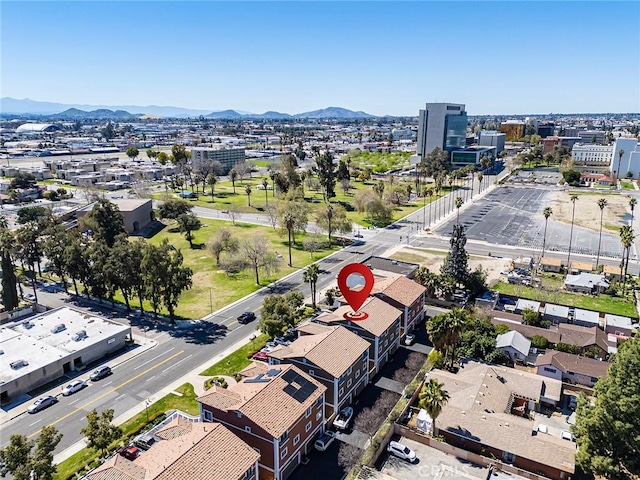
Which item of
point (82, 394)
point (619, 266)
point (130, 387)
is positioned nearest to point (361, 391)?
point (130, 387)

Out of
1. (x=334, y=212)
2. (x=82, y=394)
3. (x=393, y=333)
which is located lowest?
(x=82, y=394)

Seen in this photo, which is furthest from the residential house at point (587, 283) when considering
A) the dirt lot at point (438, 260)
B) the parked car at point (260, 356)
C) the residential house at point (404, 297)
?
the parked car at point (260, 356)

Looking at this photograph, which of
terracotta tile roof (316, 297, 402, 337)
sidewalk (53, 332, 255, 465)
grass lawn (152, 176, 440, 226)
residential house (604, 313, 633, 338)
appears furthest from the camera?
grass lawn (152, 176, 440, 226)

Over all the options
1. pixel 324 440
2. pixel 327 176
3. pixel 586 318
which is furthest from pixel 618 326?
pixel 327 176

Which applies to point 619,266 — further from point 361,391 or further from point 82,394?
point 82,394

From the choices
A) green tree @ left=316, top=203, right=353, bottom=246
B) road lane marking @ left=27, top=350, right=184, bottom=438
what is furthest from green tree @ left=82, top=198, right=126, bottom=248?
green tree @ left=316, top=203, right=353, bottom=246

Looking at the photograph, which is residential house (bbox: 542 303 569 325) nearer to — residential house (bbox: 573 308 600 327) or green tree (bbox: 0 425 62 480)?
residential house (bbox: 573 308 600 327)
